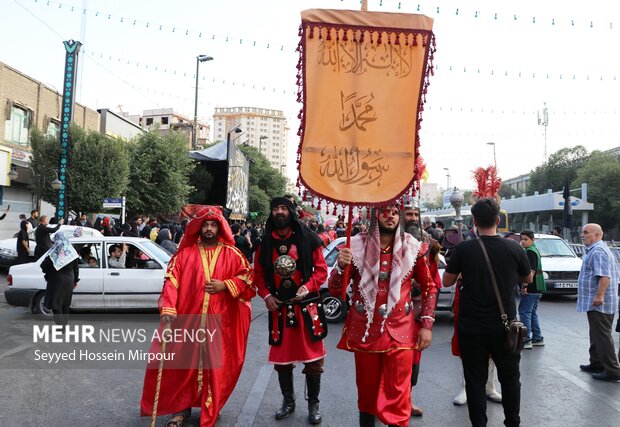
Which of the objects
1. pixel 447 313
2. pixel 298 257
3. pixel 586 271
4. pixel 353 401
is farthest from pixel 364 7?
pixel 447 313

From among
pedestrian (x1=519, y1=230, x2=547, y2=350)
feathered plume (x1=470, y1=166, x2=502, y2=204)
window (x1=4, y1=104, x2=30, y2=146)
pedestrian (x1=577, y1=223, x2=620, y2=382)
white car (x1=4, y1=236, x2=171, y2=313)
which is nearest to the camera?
pedestrian (x1=577, y1=223, x2=620, y2=382)

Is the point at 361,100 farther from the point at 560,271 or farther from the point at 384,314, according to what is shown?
the point at 560,271

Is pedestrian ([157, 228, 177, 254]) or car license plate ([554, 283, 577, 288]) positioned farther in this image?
car license plate ([554, 283, 577, 288])

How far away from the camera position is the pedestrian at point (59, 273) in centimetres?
845

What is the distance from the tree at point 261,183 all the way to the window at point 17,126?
1049 inches

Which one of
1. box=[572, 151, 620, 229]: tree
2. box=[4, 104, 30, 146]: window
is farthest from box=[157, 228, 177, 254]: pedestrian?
box=[572, 151, 620, 229]: tree

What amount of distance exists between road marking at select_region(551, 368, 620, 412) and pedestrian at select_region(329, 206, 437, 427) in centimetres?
277

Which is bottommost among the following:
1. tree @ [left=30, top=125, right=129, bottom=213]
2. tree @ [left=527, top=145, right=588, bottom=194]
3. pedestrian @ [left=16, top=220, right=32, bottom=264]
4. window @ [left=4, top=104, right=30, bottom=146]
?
pedestrian @ [left=16, top=220, right=32, bottom=264]

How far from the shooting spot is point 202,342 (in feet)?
15.2

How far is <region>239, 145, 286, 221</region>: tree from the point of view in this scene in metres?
54.0

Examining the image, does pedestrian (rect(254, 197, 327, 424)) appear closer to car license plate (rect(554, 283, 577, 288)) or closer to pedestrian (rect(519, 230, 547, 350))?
pedestrian (rect(519, 230, 547, 350))

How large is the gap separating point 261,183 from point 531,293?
53.6 meters

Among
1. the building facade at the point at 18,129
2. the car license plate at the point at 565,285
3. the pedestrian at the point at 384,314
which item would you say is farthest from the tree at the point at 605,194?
the pedestrian at the point at 384,314

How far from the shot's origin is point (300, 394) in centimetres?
573
